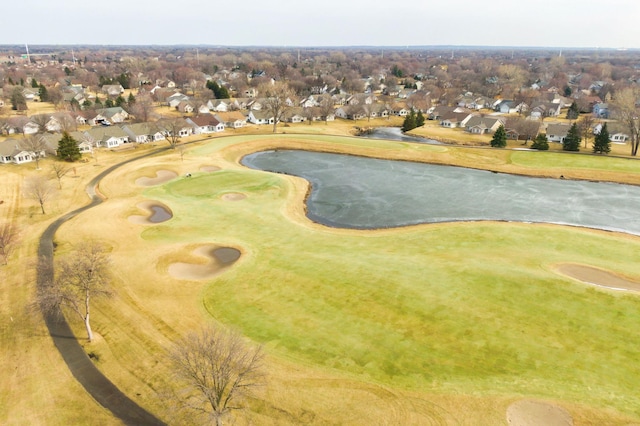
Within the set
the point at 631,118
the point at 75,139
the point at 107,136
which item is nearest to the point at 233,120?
the point at 107,136

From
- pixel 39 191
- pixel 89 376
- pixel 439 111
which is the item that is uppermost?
pixel 439 111

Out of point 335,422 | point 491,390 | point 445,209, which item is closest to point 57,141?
point 445,209

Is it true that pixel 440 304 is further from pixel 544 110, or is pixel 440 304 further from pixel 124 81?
pixel 124 81

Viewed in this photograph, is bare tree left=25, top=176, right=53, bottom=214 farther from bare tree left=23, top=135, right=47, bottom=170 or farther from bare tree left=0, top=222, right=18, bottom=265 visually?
bare tree left=23, top=135, right=47, bottom=170

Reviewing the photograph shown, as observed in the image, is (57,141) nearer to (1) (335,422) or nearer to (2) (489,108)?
(1) (335,422)

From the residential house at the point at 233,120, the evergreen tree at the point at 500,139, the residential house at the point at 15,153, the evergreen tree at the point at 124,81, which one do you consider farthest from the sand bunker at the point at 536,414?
the evergreen tree at the point at 124,81

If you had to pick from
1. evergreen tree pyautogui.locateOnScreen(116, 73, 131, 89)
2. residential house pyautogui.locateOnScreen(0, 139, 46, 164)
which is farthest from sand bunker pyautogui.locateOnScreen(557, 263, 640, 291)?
evergreen tree pyautogui.locateOnScreen(116, 73, 131, 89)
